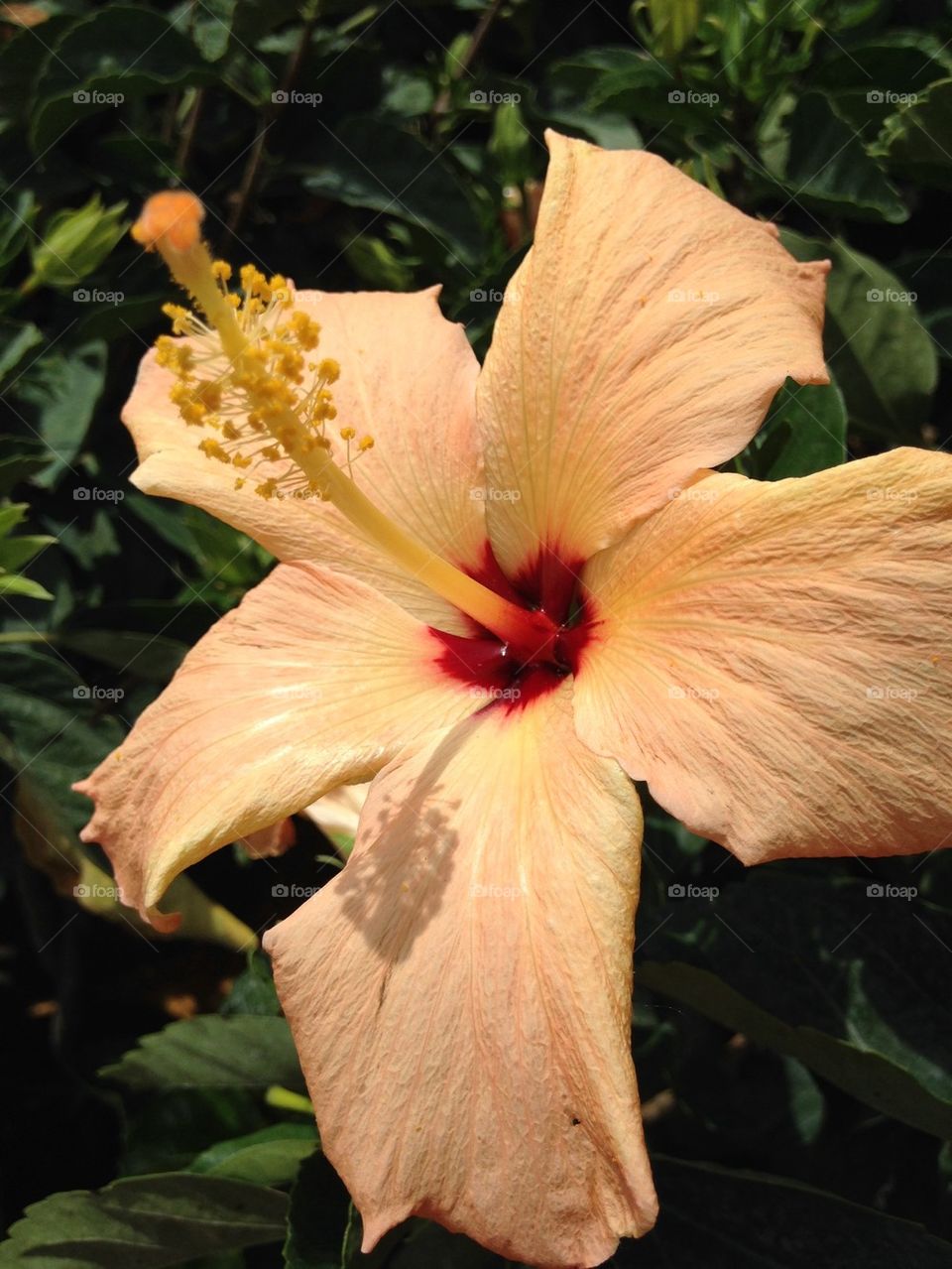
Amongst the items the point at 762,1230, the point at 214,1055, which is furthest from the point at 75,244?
the point at 762,1230

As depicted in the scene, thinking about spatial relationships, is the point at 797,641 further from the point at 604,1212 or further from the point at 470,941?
the point at 604,1212

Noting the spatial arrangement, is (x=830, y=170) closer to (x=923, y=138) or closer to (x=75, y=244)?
(x=923, y=138)

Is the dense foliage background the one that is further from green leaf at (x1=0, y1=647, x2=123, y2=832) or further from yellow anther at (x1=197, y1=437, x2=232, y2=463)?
yellow anther at (x1=197, y1=437, x2=232, y2=463)

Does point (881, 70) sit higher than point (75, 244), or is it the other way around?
point (75, 244)

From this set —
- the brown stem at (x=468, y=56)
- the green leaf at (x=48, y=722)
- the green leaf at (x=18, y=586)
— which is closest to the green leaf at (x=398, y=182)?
the brown stem at (x=468, y=56)

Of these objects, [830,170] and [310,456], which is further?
[830,170]

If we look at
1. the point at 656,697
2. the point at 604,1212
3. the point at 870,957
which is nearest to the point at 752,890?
the point at 870,957

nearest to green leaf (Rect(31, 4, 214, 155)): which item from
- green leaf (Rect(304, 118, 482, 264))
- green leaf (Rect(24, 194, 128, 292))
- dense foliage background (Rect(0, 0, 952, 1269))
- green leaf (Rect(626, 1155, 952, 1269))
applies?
dense foliage background (Rect(0, 0, 952, 1269))
